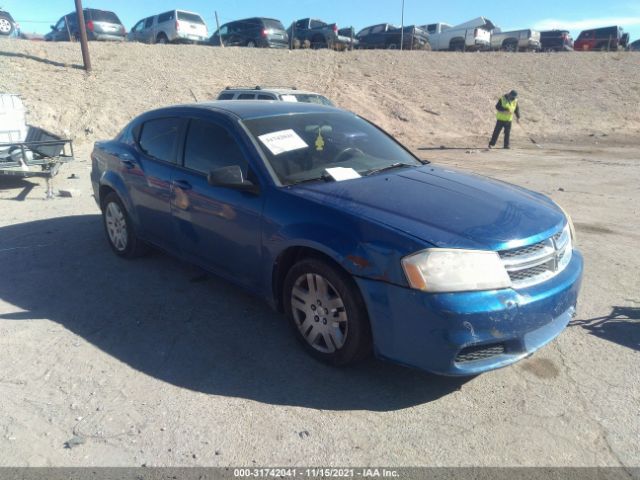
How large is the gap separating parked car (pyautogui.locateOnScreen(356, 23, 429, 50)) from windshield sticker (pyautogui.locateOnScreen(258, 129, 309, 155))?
Answer: 26435 mm

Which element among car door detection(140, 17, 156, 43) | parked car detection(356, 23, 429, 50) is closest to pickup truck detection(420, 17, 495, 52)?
parked car detection(356, 23, 429, 50)

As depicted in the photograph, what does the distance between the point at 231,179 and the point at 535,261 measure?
6.70ft

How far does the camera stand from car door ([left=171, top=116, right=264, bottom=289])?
3.67 m

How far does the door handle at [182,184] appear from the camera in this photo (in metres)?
4.16

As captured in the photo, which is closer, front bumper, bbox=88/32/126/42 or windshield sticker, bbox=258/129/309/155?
windshield sticker, bbox=258/129/309/155

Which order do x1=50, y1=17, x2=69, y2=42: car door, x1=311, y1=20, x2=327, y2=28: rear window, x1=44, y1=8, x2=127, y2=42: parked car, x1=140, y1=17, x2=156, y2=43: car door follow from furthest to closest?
x1=311, y1=20, x2=327, y2=28: rear window, x1=50, y1=17, x2=69, y2=42: car door, x1=140, y1=17, x2=156, y2=43: car door, x1=44, y1=8, x2=127, y2=42: parked car


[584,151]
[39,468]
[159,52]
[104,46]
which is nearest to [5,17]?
[104,46]

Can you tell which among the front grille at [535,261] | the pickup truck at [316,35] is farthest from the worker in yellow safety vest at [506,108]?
the front grille at [535,261]

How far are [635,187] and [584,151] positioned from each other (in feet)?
22.8

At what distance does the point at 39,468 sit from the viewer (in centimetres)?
252

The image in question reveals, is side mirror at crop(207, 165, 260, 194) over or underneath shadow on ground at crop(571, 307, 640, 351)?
over

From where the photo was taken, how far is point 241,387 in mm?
3176

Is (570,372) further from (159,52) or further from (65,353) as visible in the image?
(159,52)

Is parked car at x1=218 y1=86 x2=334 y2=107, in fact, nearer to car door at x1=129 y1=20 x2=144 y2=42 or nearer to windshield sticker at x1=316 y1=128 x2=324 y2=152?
windshield sticker at x1=316 y1=128 x2=324 y2=152
